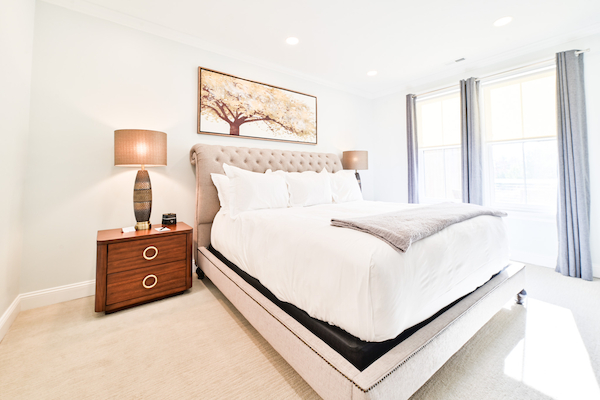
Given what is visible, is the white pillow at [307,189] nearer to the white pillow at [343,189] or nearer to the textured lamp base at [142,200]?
the white pillow at [343,189]

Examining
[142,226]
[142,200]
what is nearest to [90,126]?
[142,200]

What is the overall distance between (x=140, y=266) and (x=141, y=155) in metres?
0.93

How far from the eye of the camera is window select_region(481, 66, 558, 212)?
3.02 metres

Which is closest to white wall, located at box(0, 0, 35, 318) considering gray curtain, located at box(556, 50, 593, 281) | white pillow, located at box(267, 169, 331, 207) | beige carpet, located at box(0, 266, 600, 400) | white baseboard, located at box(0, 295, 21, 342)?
white baseboard, located at box(0, 295, 21, 342)

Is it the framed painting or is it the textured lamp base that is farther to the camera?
the framed painting

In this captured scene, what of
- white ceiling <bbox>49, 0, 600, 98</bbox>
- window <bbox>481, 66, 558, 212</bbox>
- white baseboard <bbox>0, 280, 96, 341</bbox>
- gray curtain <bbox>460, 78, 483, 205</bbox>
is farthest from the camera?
gray curtain <bbox>460, 78, 483, 205</bbox>

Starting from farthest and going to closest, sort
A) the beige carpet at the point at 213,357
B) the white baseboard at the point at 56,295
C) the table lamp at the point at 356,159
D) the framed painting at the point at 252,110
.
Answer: the table lamp at the point at 356,159, the framed painting at the point at 252,110, the white baseboard at the point at 56,295, the beige carpet at the point at 213,357

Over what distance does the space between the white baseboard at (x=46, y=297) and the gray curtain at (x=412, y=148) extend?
4.36 m

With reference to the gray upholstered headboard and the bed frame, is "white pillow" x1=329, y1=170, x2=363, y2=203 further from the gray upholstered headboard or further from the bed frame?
the bed frame

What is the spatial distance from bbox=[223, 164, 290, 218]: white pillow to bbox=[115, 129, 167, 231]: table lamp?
619 millimetres

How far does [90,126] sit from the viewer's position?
2.29 metres

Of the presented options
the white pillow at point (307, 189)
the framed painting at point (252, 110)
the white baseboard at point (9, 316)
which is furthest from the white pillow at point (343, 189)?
the white baseboard at point (9, 316)

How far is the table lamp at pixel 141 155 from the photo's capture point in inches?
82.4

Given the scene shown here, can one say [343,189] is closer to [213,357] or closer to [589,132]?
[213,357]
